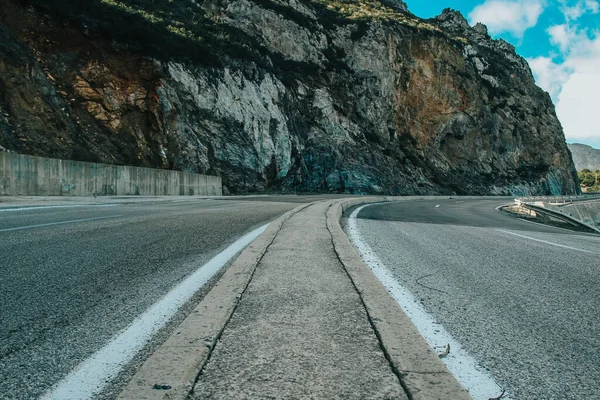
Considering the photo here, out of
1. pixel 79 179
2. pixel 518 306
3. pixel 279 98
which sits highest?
pixel 279 98

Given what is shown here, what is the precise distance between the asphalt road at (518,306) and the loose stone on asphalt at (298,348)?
0.59 meters

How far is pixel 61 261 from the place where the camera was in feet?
12.8

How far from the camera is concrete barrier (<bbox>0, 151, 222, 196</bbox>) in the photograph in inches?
532

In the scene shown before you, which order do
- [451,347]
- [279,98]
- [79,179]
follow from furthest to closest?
[279,98]
[79,179]
[451,347]

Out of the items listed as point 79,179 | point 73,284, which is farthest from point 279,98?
point 73,284

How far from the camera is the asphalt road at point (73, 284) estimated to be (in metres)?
1.86

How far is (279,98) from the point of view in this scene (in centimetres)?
3753

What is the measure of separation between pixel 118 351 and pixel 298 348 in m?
0.88

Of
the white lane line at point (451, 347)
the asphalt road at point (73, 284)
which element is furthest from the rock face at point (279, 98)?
the white lane line at point (451, 347)

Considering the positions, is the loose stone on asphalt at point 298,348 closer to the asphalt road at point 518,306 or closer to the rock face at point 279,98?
the asphalt road at point 518,306

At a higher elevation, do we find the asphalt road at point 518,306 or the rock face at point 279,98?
the rock face at point 279,98

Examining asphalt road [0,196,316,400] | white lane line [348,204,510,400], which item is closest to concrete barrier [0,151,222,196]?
asphalt road [0,196,316,400]

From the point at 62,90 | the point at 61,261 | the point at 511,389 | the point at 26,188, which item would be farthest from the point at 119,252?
the point at 62,90

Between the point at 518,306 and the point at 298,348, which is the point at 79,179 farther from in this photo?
the point at 518,306
